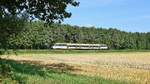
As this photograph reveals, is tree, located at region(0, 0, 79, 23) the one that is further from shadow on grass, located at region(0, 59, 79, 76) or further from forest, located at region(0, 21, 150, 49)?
forest, located at region(0, 21, 150, 49)

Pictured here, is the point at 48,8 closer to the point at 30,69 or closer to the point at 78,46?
the point at 30,69

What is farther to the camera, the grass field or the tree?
the tree

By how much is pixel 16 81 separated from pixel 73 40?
98.2 metres

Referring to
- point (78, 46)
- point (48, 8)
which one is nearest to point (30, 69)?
point (48, 8)

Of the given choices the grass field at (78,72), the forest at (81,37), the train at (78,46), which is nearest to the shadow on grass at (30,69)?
the grass field at (78,72)

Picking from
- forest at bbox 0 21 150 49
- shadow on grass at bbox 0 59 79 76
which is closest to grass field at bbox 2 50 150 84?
shadow on grass at bbox 0 59 79 76

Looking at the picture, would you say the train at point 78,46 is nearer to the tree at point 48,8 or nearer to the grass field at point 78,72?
the grass field at point 78,72

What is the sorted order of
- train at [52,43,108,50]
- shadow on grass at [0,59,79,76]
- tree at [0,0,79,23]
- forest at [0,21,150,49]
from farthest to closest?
train at [52,43,108,50] < forest at [0,21,150,49] < tree at [0,0,79,23] < shadow on grass at [0,59,79,76]

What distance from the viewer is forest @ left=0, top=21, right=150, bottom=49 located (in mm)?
95562

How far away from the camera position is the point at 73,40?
372ft

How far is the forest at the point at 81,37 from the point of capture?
95.6 metres

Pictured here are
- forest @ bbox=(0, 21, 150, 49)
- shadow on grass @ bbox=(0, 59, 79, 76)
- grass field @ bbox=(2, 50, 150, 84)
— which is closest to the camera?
grass field @ bbox=(2, 50, 150, 84)

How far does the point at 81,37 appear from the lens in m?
114

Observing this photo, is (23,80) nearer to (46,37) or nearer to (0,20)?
(0,20)
